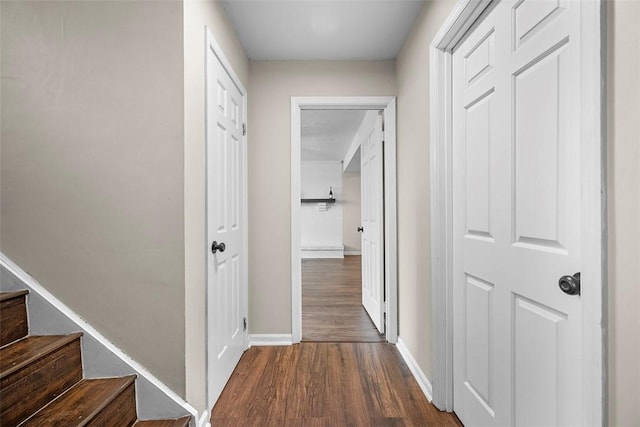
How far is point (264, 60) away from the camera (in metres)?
2.78

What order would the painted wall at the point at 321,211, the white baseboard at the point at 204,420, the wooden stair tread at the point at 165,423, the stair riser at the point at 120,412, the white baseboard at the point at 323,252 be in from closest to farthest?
the stair riser at the point at 120,412
the wooden stair tread at the point at 165,423
the white baseboard at the point at 204,420
the white baseboard at the point at 323,252
the painted wall at the point at 321,211

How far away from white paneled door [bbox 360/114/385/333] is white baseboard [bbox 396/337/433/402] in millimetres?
415

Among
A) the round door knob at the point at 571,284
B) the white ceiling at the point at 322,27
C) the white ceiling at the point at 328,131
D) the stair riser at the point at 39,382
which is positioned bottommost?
the stair riser at the point at 39,382

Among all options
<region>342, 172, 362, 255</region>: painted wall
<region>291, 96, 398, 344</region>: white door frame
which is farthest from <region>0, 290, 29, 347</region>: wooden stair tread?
<region>342, 172, 362, 255</region>: painted wall

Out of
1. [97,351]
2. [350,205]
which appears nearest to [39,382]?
[97,351]

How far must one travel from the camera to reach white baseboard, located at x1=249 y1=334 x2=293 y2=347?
2740 millimetres

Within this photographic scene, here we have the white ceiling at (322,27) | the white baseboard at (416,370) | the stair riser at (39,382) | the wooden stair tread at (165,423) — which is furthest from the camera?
the white ceiling at (322,27)

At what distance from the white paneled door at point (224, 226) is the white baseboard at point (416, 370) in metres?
1.21

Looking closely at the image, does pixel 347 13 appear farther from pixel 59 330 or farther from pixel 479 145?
pixel 59 330

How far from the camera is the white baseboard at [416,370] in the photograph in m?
1.91

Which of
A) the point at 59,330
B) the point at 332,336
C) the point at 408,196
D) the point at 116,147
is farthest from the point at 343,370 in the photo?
the point at 116,147

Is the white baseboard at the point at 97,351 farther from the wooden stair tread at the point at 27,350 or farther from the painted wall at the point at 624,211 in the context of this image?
the painted wall at the point at 624,211

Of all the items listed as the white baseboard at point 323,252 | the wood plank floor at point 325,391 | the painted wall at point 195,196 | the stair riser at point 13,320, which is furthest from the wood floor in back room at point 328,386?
the white baseboard at point 323,252

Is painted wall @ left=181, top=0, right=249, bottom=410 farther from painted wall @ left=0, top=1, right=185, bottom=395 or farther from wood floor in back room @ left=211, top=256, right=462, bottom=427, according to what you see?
wood floor in back room @ left=211, top=256, right=462, bottom=427
